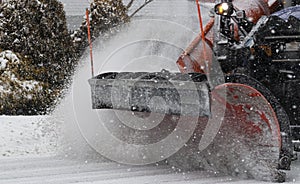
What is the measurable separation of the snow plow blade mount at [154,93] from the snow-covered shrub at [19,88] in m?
3.61

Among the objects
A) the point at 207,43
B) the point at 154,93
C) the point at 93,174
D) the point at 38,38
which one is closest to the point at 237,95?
the point at 154,93

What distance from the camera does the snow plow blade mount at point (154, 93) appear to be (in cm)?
461

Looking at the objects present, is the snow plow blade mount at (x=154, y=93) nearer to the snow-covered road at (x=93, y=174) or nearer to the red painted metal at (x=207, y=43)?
the snow-covered road at (x=93, y=174)

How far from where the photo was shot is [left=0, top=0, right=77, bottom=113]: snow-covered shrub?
966cm

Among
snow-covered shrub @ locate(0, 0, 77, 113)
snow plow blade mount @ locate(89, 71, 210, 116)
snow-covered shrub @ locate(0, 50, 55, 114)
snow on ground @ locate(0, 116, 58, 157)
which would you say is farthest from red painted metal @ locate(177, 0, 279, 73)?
snow-covered shrub @ locate(0, 0, 77, 113)

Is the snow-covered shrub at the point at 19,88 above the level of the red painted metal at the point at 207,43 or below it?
below

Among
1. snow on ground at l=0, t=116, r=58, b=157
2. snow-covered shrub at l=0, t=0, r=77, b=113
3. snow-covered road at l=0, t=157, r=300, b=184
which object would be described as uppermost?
snow-covered shrub at l=0, t=0, r=77, b=113

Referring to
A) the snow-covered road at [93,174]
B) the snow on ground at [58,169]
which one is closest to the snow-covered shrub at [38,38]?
the snow on ground at [58,169]

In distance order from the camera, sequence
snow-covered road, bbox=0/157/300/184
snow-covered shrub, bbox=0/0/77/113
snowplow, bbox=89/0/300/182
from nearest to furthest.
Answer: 1. snowplow, bbox=89/0/300/182
2. snow-covered road, bbox=0/157/300/184
3. snow-covered shrub, bbox=0/0/77/113

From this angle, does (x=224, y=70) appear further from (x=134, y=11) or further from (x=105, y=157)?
(x=134, y=11)

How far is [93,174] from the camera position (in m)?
5.05

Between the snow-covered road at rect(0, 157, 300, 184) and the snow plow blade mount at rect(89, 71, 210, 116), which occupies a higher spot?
the snow plow blade mount at rect(89, 71, 210, 116)

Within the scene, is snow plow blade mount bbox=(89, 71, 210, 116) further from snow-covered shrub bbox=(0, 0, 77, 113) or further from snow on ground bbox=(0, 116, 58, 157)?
snow-covered shrub bbox=(0, 0, 77, 113)

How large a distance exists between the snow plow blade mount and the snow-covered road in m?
0.51
